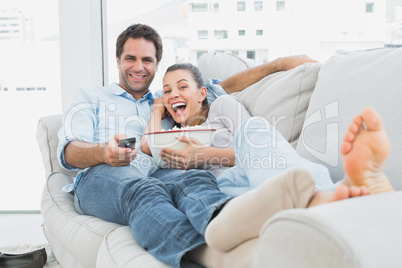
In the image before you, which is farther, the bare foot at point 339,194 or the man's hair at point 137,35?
the man's hair at point 137,35

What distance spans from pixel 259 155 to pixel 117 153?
1.98 feet

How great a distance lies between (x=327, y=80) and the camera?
5.35 feet

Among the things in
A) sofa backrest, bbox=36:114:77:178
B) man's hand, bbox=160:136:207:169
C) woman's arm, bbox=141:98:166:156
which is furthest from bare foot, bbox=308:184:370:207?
sofa backrest, bbox=36:114:77:178

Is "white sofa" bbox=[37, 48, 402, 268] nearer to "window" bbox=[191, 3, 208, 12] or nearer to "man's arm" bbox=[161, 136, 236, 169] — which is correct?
"man's arm" bbox=[161, 136, 236, 169]

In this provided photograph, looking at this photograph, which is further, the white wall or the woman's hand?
the white wall

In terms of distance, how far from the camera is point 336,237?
729 millimetres

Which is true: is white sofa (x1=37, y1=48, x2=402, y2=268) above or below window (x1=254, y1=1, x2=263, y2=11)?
below

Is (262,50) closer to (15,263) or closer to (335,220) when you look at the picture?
(15,263)

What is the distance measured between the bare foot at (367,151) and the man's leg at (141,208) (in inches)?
16.9

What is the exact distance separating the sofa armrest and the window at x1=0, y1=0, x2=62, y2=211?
9.53 ft

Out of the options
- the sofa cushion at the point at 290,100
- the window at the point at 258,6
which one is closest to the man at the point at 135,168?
the sofa cushion at the point at 290,100

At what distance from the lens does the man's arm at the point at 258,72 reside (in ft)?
6.98

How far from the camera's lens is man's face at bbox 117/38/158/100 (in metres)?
2.25

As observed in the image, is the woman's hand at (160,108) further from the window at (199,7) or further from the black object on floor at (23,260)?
the window at (199,7)
